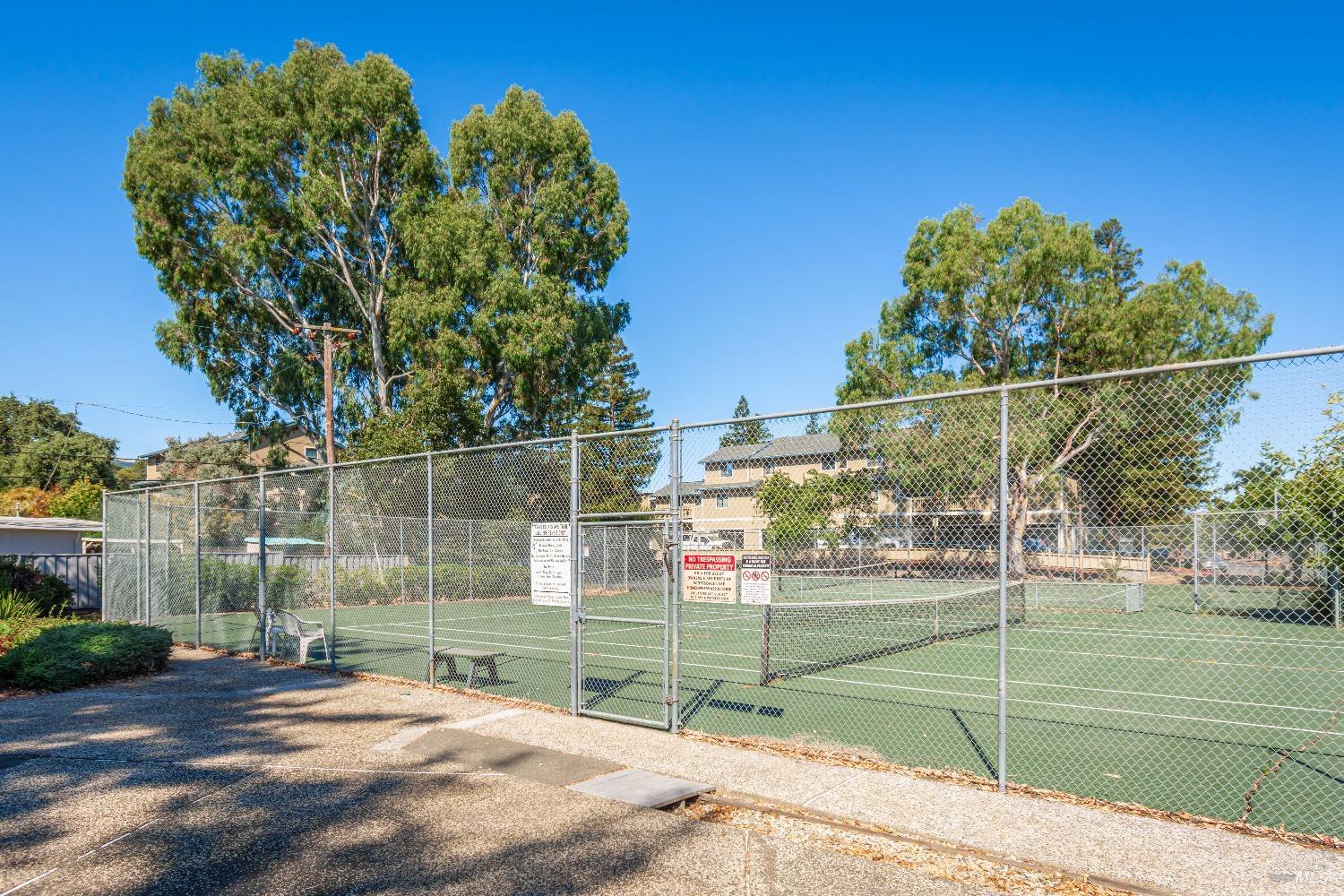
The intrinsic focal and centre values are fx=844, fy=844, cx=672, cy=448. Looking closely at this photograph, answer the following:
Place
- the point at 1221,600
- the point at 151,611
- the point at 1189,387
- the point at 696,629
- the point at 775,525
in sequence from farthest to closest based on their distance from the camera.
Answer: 1. the point at 1221,600
2. the point at 696,629
3. the point at 151,611
4. the point at 775,525
5. the point at 1189,387

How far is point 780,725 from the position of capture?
8.93m

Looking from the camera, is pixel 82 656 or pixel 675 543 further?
pixel 82 656

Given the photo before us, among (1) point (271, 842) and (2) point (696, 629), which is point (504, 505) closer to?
(2) point (696, 629)

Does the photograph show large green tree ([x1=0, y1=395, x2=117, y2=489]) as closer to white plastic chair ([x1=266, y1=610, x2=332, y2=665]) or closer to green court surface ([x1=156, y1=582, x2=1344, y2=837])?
green court surface ([x1=156, y1=582, x2=1344, y2=837])

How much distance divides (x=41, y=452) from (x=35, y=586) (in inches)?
1976

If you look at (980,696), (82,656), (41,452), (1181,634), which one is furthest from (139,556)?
(41,452)

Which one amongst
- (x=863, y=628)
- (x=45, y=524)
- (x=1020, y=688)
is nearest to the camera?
(x=1020, y=688)

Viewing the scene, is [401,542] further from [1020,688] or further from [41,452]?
[41,452]

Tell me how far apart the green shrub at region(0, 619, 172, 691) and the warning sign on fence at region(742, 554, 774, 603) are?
9.15 m

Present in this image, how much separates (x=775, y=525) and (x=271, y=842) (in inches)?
264

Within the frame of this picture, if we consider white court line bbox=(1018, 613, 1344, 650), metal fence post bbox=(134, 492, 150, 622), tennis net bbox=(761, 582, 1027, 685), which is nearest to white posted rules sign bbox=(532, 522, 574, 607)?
tennis net bbox=(761, 582, 1027, 685)

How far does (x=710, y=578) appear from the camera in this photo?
804 cm

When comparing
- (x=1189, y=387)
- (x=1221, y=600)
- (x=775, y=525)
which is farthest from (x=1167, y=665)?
(x=1221, y=600)

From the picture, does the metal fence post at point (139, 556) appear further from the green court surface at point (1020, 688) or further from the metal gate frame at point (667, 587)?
the metal gate frame at point (667, 587)
